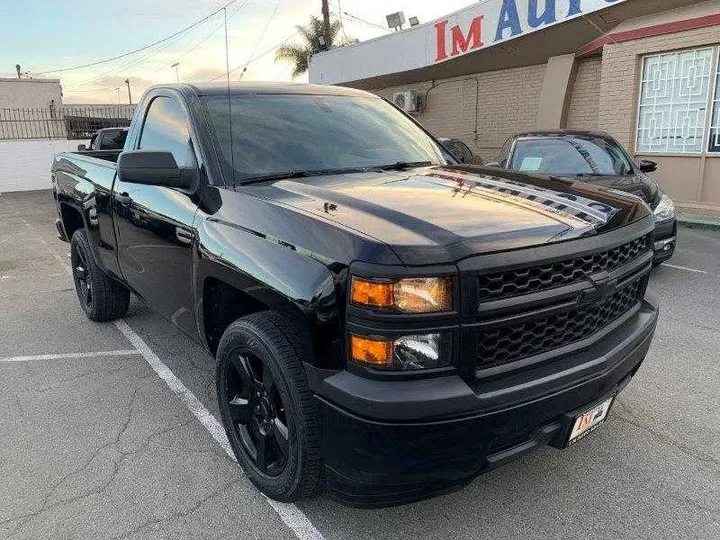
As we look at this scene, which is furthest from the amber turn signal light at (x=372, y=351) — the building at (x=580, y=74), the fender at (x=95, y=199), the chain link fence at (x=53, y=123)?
the chain link fence at (x=53, y=123)

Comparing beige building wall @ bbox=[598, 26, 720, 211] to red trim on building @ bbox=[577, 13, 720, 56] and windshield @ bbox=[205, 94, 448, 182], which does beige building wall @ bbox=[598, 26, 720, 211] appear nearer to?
red trim on building @ bbox=[577, 13, 720, 56]

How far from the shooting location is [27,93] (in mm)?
25906

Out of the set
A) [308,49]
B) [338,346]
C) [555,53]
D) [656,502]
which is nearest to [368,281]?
[338,346]

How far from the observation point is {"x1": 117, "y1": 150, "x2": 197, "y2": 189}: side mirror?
297cm

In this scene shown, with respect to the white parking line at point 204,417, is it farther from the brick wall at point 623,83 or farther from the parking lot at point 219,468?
the brick wall at point 623,83

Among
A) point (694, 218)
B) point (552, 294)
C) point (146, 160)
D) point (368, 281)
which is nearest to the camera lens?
point (368, 281)

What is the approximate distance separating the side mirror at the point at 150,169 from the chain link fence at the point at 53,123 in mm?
19563

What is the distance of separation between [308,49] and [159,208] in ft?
95.5

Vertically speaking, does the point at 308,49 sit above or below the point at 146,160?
above

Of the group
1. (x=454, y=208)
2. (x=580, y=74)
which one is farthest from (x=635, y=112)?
(x=454, y=208)

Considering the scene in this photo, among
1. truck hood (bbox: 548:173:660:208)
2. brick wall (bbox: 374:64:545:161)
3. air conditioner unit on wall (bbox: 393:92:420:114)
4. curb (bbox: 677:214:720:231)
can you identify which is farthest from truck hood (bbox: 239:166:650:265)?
air conditioner unit on wall (bbox: 393:92:420:114)

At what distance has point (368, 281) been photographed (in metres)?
2.03

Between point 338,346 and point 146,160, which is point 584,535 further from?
point 146,160

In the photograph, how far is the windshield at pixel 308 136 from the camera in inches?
126
